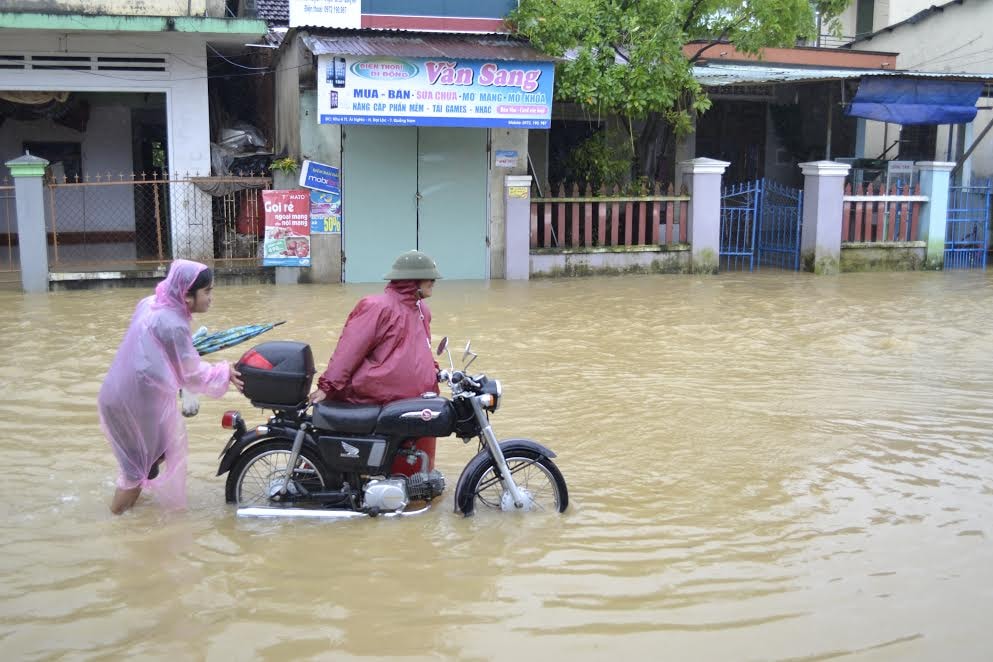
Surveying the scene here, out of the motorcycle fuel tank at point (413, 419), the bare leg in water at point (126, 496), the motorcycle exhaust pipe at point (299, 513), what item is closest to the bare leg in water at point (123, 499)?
the bare leg in water at point (126, 496)

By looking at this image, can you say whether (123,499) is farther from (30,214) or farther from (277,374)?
(30,214)

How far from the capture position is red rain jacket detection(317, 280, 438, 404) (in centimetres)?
506

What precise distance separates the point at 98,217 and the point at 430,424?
1441 cm

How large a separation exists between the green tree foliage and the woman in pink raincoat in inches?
374

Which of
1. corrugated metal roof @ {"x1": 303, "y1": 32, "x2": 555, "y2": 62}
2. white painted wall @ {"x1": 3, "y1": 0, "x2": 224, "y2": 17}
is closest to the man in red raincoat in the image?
corrugated metal roof @ {"x1": 303, "y1": 32, "x2": 555, "y2": 62}

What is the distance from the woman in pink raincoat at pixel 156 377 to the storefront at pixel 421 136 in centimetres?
808

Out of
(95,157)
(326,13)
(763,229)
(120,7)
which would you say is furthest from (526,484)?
(95,157)

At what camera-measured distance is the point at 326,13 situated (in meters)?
13.3

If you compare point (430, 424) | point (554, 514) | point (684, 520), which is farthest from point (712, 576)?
point (430, 424)

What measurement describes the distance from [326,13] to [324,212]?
105 inches

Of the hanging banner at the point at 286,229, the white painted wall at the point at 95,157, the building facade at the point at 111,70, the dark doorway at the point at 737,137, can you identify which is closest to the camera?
the building facade at the point at 111,70

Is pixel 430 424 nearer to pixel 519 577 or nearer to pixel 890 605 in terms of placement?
pixel 519 577

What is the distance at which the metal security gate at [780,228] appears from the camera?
15688 mm

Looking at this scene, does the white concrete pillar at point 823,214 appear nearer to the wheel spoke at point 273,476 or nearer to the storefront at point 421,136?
the storefront at point 421,136
